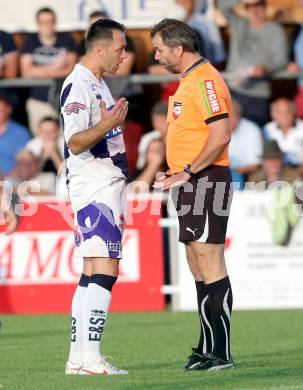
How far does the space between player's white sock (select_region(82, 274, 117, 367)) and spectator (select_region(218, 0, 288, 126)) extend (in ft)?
27.5

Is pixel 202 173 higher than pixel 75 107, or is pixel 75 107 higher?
pixel 75 107

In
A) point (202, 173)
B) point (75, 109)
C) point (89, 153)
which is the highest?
point (75, 109)

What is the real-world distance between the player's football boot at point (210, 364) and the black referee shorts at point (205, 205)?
0.80m

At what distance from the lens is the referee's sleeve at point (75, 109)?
25.8ft

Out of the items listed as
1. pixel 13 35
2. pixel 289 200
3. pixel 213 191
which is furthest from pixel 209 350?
pixel 13 35

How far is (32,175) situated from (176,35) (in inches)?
323

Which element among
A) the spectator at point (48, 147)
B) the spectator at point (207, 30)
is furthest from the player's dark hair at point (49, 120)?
the spectator at point (207, 30)

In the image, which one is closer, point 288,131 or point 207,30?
Answer: point 288,131

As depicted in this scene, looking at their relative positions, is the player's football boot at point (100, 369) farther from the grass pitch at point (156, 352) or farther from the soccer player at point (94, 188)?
the grass pitch at point (156, 352)

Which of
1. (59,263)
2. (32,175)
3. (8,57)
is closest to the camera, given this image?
(59,263)

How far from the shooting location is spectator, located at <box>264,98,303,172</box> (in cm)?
1566

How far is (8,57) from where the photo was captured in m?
16.9

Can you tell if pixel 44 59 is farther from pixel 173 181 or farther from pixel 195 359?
pixel 195 359

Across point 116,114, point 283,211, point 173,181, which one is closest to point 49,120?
point 283,211
